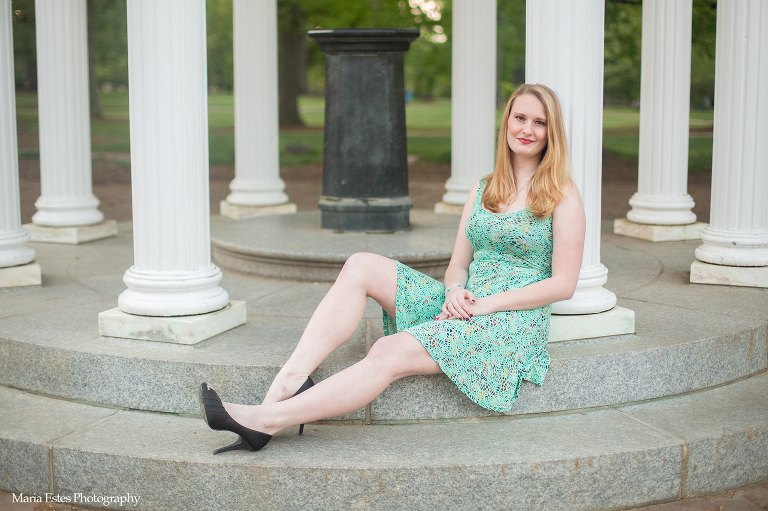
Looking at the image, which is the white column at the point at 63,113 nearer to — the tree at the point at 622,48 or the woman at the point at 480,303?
Answer: the woman at the point at 480,303

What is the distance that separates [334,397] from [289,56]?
23364mm

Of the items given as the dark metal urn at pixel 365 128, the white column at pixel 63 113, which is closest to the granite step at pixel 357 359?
the dark metal urn at pixel 365 128

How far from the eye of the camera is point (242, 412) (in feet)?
13.5

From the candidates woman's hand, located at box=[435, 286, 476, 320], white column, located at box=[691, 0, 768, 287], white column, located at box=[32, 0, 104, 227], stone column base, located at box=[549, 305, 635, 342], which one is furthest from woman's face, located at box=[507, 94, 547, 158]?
white column, located at box=[32, 0, 104, 227]

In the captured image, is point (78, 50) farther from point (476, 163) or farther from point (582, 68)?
point (582, 68)

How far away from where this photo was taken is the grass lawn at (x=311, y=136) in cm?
2255

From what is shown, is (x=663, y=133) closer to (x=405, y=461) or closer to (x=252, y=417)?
(x=405, y=461)

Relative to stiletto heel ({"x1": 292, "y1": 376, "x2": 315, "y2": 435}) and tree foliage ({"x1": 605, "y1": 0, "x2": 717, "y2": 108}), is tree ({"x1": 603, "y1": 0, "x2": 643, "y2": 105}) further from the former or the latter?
stiletto heel ({"x1": 292, "y1": 376, "x2": 315, "y2": 435})

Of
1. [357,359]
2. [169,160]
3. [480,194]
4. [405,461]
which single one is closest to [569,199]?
[480,194]

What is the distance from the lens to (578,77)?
498cm

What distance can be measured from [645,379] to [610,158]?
56.6ft

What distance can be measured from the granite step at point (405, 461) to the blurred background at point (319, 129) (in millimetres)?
8288

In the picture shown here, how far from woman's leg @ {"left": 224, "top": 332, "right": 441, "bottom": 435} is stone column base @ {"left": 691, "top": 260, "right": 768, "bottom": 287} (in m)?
3.54

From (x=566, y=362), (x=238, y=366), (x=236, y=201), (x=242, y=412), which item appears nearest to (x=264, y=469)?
(x=242, y=412)
